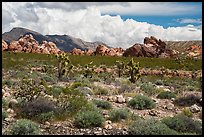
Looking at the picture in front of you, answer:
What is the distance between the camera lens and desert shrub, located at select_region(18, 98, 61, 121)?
9.98 meters

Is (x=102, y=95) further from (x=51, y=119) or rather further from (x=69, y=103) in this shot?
(x=51, y=119)

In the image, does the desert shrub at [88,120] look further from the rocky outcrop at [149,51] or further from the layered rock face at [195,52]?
the layered rock face at [195,52]

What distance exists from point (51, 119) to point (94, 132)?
1.64 meters

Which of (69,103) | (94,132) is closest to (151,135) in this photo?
(94,132)

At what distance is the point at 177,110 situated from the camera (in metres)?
13.1

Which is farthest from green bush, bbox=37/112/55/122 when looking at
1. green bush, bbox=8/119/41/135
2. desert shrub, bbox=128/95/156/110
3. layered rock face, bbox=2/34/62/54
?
layered rock face, bbox=2/34/62/54

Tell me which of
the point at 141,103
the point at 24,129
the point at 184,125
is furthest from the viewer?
the point at 141,103

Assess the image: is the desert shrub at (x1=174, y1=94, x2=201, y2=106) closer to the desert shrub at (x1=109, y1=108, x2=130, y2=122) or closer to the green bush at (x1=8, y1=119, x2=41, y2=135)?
the desert shrub at (x1=109, y1=108, x2=130, y2=122)

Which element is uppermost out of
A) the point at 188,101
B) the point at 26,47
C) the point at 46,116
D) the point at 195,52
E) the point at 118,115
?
the point at 46,116

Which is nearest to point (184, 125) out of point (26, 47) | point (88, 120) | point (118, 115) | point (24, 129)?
point (118, 115)

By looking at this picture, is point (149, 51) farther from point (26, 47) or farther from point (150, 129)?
point (150, 129)

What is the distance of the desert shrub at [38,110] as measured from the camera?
32.8ft

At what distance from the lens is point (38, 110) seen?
10.5 metres

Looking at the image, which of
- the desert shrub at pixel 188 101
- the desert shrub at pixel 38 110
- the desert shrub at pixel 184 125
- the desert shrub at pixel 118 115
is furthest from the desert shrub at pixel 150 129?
the desert shrub at pixel 188 101
